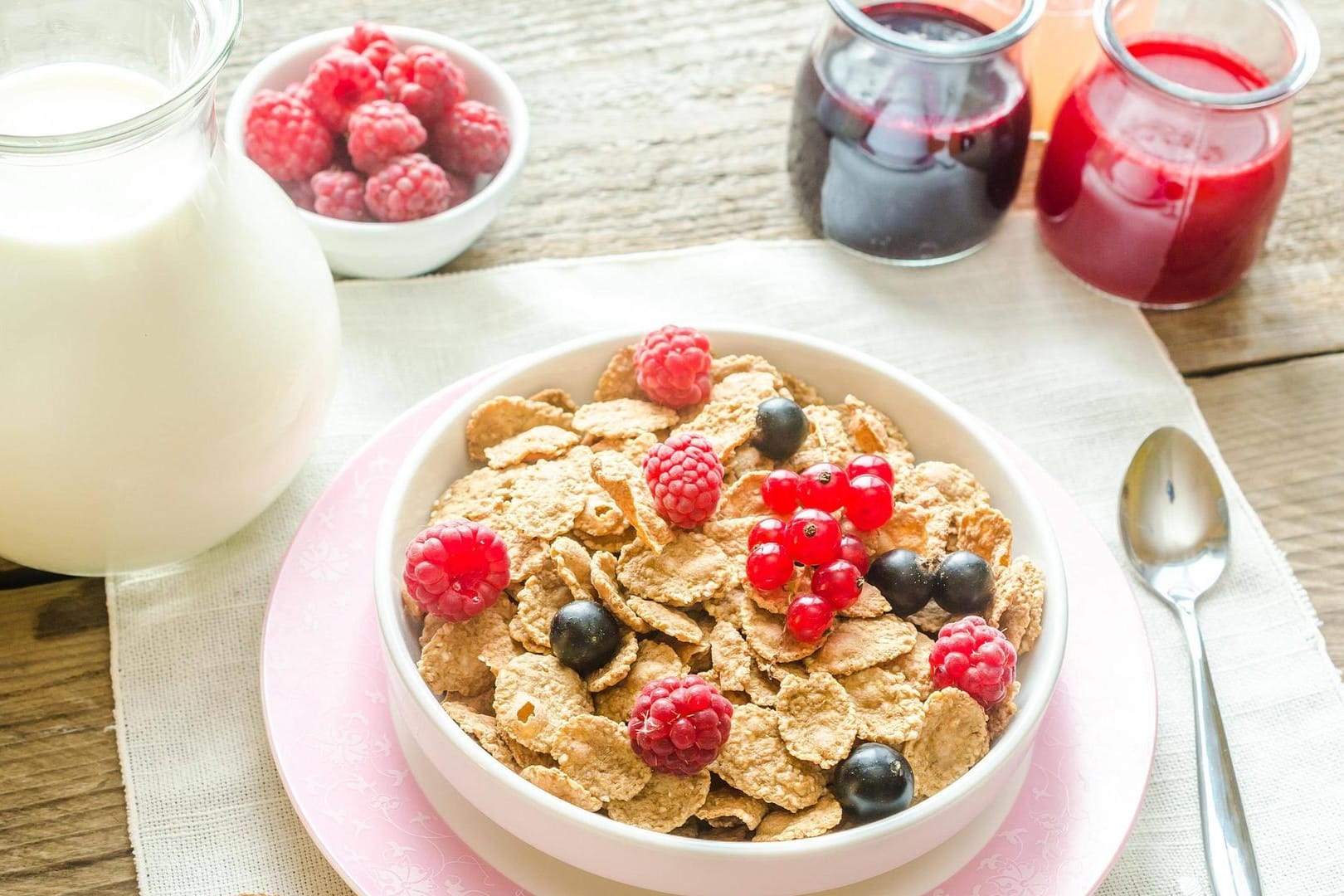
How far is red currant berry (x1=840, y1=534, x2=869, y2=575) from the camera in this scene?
3.12ft

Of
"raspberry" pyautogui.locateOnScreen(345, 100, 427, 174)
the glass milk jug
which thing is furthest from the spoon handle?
"raspberry" pyautogui.locateOnScreen(345, 100, 427, 174)

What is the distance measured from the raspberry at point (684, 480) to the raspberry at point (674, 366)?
86mm

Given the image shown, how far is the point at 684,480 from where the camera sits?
3.12 ft

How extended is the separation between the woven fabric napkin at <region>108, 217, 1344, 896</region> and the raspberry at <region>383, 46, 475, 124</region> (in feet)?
0.54

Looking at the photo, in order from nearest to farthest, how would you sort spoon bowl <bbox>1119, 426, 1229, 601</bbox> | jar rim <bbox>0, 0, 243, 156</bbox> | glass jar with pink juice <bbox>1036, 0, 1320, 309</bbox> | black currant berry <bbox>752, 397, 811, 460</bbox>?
jar rim <bbox>0, 0, 243, 156</bbox>
black currant berry <bbox>752, 397, 811, 460</bbox>
spoon bowl <bbox>1119, 426, 1229, 601</bbox>
glass jar with pink juice <bbox>1036, 0, 1320, 309</bbox>

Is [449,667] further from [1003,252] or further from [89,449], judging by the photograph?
[1003,252]

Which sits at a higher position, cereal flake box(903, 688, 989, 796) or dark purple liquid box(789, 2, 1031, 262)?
dark purple liquid box(789, 2, 1031, 262)

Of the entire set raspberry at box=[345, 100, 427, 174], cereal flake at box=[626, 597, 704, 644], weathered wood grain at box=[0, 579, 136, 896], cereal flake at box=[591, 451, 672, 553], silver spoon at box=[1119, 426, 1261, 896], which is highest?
raspberry at box=[345, 100, 427, 174]

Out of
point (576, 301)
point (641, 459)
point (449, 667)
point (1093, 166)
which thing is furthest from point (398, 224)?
point (1093, 166)

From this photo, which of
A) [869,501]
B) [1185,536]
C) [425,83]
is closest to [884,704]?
[869,501]

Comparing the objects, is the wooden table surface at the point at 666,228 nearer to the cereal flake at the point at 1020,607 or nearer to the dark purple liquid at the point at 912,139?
the dark purple liquid at the point at 912,139

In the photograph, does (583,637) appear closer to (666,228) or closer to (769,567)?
(769,567)

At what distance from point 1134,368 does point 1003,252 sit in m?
0.19

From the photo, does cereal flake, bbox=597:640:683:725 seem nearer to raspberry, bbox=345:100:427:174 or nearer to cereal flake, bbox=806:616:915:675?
cereal flake, bbox=806:616:915:675
